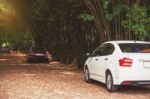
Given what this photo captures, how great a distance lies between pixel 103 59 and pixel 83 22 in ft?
42.8

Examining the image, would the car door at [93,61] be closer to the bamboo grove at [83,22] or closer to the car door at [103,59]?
the car door at [103,59]

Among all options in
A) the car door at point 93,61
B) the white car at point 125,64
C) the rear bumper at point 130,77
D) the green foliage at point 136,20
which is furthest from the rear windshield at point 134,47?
the green foliage at point 136,20

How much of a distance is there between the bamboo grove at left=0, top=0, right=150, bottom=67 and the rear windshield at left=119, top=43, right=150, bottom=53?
3876 mm

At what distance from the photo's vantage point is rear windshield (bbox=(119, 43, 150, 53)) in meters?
14.1

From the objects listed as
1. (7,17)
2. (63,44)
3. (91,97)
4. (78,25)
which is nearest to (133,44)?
(91,97)

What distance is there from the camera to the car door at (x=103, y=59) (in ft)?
47.7

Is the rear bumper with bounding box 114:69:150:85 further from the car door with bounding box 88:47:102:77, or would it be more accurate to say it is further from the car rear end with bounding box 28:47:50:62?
the car rear end with bounding box 28:47:50:62

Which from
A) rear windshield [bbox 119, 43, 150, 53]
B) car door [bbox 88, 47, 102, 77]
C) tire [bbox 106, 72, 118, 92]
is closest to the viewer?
tire [bbox 106, 72, 118, 92]

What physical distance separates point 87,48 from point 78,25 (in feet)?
5.85

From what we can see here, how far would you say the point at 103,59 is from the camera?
1492 centimetres

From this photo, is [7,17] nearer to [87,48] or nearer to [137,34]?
[87,48]

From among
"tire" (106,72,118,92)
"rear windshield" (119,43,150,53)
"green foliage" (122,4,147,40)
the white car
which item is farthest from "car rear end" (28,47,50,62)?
"tire" (106,72,118,92)

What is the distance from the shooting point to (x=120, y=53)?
13.8 metres

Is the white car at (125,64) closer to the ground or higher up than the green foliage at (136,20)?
closer to the ground
